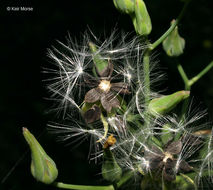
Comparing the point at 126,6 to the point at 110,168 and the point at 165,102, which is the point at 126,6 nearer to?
the point at 165,102

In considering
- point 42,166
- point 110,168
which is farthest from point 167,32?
point 42,166

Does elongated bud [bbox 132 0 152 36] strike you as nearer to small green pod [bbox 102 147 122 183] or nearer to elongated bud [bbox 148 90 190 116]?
elongated bud [bbox 148 90 190 116]

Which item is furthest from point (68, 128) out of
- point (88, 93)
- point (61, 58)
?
point (61, 58)

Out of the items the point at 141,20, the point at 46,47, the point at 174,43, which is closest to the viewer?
the point at 141,20

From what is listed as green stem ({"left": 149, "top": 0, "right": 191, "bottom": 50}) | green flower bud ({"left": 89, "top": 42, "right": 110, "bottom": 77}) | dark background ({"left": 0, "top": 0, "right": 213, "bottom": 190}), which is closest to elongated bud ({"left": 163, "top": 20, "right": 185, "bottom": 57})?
green stem ({"left": 149, "top": 0, "right": 191, "bottom": 50})

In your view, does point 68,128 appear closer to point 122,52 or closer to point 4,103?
point 122,52

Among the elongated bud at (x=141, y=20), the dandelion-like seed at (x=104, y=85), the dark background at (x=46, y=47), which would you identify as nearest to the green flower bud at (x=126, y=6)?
the elongated bud at (x=141, y=20)

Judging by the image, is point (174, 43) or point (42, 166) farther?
point (174, 43)
